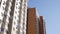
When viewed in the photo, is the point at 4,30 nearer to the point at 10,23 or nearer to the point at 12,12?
the point at 10,23

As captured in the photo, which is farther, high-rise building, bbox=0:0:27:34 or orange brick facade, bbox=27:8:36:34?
orange brick facade, bbox=27:8:36:34

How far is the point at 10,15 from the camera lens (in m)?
7.33

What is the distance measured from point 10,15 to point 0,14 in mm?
1350

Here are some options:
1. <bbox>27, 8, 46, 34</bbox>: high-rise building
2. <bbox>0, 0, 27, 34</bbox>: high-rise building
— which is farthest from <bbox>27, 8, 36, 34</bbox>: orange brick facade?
<bbox>0, 0, 27, 34</bbox>: high-rise building

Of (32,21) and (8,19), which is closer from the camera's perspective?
(8,19)

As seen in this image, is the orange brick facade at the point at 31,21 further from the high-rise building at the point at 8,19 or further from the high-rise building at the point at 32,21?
the high-rise building at the point at 8,19

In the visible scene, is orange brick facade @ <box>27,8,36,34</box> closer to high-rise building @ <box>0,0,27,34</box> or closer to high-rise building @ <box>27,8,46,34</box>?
high-rise building @ <box>27,8,46,34</box>

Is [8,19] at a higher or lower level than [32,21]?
lower

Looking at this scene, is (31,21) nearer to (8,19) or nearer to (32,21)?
(32,21)

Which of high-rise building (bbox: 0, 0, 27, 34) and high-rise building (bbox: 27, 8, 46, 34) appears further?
high-rise building (bbox: 27, 8, 46, 34)

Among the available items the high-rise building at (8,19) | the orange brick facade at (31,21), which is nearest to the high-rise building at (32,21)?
the orange brick facade at (31,21)

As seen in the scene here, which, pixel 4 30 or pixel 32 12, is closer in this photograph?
pixel 4 30

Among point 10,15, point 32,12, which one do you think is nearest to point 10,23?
point 10,15

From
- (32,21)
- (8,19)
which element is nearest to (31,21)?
(32,21)
